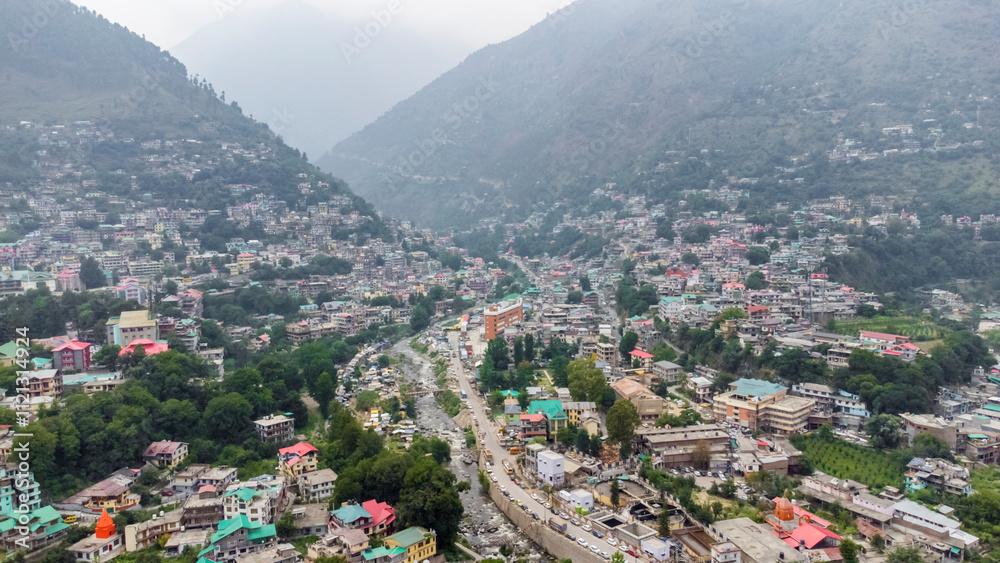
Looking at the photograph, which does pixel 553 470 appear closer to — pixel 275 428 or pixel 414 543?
pixel 414 543

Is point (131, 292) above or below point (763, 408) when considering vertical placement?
above

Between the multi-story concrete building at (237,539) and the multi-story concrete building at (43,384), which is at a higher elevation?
the multi-story concrete building at (43,384)

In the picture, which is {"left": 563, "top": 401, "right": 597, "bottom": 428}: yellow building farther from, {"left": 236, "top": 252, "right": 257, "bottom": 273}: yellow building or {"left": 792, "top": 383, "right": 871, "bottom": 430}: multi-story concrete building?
{"left": 236, "top": 252, "right": 257, "bottom": 273}: yellow building

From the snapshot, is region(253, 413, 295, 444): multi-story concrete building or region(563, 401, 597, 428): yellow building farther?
region(563, 401, 597, 428): yellow building

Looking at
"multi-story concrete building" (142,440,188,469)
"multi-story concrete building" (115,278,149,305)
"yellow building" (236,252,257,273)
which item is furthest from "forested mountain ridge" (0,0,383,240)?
"multi-story concrete building" (142,440,188,469)

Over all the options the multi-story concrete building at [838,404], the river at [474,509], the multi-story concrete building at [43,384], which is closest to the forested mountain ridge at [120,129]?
the multi-story concrete building at [43,384]

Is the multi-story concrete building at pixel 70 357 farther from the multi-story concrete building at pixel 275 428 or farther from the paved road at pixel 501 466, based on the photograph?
the paved road at pixel 501 466

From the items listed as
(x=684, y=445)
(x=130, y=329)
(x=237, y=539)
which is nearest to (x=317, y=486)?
(x=237, y=539)
